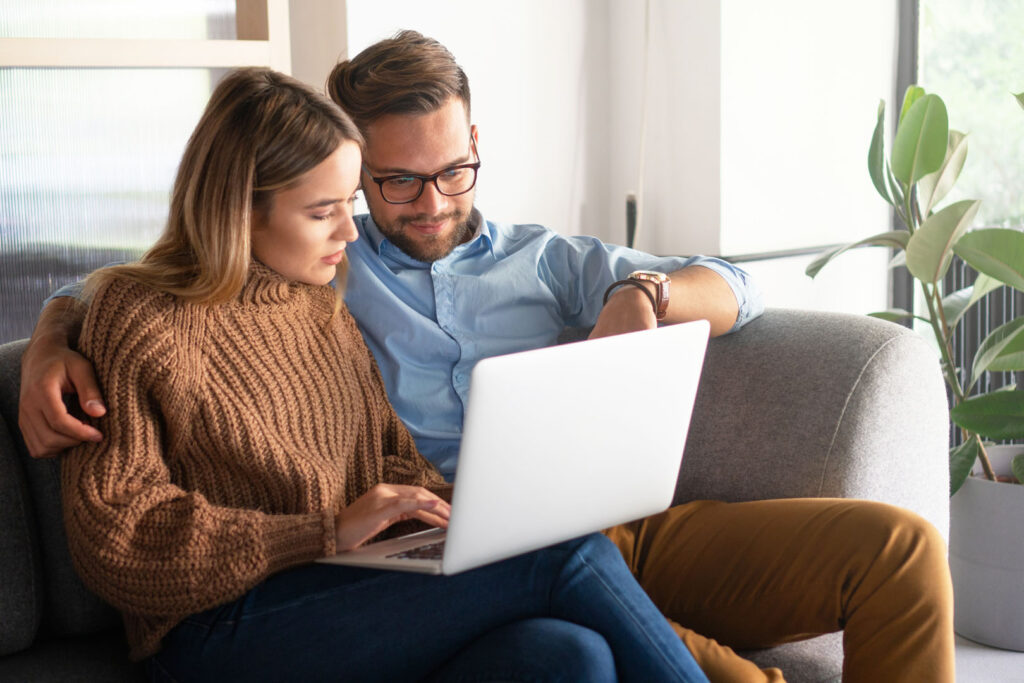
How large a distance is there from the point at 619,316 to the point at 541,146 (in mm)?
1265

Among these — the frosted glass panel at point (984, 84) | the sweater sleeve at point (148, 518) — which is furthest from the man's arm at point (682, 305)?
the frosted glass panel at point (984, 84)

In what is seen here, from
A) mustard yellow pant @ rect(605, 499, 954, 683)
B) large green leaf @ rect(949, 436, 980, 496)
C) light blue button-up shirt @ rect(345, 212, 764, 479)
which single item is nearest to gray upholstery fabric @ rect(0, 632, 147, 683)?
light blue button-up shirt @ rect(345, 212, 764, 479)

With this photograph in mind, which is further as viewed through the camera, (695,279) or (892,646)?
(695,279)

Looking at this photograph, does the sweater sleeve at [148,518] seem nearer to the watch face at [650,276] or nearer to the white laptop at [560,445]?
the white laptop at [560,445]

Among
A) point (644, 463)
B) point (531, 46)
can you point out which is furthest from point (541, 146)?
point (644, 463)

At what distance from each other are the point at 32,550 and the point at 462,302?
694mm

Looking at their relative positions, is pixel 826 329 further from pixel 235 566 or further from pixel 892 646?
pixel 235 566

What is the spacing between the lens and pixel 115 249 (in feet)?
6.75

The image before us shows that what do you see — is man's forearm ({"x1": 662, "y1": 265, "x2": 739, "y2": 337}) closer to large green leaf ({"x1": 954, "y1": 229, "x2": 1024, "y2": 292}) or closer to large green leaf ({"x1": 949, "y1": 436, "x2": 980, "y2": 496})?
large green leaf ({"x1": 954, "y1": 229, "x2": 1024, "y2": 292})

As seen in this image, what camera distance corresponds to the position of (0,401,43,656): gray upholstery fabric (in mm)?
1303

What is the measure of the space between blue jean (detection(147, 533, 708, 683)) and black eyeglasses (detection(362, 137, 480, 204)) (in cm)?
63

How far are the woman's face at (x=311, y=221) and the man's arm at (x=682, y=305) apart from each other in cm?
37

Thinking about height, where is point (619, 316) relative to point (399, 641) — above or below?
above

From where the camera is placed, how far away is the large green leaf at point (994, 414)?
1.98 m
